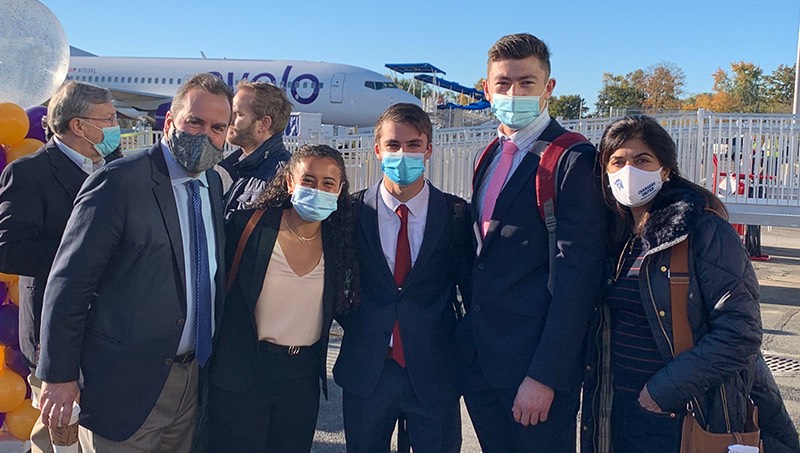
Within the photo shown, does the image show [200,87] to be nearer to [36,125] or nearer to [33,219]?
[33,219]

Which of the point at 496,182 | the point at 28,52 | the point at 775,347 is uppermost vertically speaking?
the point at 28,52

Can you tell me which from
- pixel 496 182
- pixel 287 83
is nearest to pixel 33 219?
pixel 496 182

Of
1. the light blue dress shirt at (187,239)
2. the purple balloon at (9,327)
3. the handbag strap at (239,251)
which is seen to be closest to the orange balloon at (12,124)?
the purple balloon at (9,327)

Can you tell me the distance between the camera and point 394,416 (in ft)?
10.3

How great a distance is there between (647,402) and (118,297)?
84.3 inches

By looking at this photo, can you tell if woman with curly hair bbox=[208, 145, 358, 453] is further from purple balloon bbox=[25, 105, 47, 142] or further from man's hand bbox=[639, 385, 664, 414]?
purple balloon bbox=[25, 105, 47, 142]

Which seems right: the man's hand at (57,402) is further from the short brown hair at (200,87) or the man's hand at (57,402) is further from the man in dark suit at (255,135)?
the man in dark suit at (255,135)

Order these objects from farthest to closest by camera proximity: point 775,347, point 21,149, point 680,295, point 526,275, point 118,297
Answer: point 775,347 < point 21,149 < point 526,275 < point 118,297 < point 680,295

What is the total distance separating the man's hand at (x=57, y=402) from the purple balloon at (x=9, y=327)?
1639 mm

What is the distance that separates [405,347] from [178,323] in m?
1.01

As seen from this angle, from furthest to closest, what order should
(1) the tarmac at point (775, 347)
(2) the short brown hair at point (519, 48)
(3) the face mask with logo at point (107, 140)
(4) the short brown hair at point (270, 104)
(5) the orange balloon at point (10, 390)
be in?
(1) the tarmac at point (775, 347), (4) the short brown hair at point (270, 104), (5) the orange balloon at point (10, 390), (3) the face mask with logo at point (107, 140), (2) the short brown hair at point (519, 48)

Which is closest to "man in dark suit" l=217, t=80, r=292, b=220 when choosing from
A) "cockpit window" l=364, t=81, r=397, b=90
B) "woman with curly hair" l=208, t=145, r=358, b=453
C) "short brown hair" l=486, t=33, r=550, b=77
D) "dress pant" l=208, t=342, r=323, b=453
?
"woman with curly hair" l=208, t=145, r=358, b=453

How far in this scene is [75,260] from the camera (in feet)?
8.20

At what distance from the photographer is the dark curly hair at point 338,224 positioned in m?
3.12
